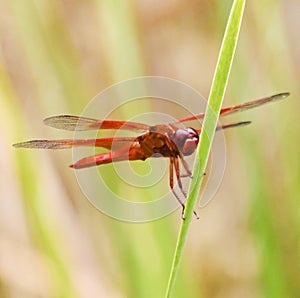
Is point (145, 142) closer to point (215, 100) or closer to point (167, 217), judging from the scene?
point (215, 100)

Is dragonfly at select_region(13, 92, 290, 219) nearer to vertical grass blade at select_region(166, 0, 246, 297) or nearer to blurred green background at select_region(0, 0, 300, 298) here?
vertical grass blade at select_region(166, 0, 246, 297)

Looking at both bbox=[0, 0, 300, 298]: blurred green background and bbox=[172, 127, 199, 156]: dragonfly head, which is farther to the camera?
bbox=[0, 0, 300, 298]: blurred green background

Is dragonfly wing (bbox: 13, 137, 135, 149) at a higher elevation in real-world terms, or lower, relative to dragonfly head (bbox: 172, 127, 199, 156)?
higher

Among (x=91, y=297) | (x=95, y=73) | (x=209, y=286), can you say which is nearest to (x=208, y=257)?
(x=209, y=286)

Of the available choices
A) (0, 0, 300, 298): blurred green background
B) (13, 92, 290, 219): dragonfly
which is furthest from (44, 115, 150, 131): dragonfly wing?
(0, 0, 300, 298): blurred green background

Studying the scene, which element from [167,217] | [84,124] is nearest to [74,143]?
[84,124]

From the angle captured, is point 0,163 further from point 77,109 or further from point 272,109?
point 272,109
